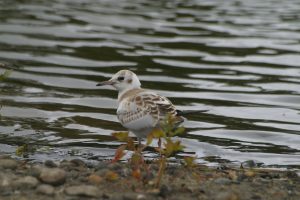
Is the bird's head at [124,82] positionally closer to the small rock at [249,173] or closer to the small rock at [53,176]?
the small rock at [249,173]

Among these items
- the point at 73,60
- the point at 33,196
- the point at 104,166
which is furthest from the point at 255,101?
the point at 33,196

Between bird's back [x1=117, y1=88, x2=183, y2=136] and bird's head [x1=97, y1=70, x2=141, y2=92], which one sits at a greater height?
bird's head [x1=97, y1=70, x2=141, y2=92]

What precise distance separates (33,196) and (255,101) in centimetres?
696

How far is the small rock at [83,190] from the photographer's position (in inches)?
275

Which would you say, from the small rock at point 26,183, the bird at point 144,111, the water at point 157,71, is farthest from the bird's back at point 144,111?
the small rock at point 26,183

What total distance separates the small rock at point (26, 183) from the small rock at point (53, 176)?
3.4 inches

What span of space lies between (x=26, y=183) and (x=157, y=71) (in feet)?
27.1

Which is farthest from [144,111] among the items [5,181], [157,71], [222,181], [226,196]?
[157,71]

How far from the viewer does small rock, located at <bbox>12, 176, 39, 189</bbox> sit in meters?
7.20

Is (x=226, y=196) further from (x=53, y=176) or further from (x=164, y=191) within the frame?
(x=53, y=176)

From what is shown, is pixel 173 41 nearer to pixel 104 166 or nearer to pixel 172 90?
pixel 172 90

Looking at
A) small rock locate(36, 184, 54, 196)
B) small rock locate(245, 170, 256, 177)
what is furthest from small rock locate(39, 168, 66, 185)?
small rock locate(245, 170, 256, 177)

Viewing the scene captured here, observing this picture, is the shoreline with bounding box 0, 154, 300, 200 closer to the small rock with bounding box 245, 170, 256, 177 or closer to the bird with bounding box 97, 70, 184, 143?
the small rock with bounding box 245, 170, 256, 177

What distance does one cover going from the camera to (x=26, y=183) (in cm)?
723
